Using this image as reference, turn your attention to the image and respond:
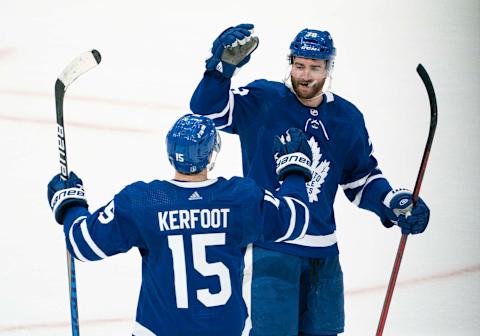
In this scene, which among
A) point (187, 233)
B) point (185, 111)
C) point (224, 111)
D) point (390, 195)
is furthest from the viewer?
point (185, 111)

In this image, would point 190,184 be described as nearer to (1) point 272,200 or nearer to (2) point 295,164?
(1) point 272,200

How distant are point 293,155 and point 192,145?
15.1 inches

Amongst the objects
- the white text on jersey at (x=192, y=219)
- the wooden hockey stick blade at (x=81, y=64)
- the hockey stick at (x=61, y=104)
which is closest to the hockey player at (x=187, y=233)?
the white text on jersey at (x=192, y=219)

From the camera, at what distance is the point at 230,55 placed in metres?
2.86

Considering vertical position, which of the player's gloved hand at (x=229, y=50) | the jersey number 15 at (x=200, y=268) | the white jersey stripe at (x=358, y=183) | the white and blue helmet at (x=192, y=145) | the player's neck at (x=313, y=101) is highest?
the player's gloved hand at (x=229, y=50)

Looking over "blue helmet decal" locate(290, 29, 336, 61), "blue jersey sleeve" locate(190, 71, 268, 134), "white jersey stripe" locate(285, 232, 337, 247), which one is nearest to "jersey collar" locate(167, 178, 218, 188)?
"blue jersey sleeve" locate(190, 71, 268, 134)

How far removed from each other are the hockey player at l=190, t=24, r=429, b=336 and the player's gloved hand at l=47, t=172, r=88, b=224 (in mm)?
563

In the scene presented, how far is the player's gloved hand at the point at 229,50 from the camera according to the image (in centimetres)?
285

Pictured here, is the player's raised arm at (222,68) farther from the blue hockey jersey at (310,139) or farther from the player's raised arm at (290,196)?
the player's raised arm at (290,196)

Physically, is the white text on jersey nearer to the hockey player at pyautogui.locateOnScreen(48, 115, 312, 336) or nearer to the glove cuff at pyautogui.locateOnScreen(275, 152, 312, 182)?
the hockey player at pyautogui.locateOnScreen(48, 115, 312, 336)

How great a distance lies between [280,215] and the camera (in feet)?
8.22

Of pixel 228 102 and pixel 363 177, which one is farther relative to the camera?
pixel 363 177

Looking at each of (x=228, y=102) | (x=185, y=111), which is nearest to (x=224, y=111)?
(x=228, y=102)

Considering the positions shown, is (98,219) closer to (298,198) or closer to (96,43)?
(298,198)
